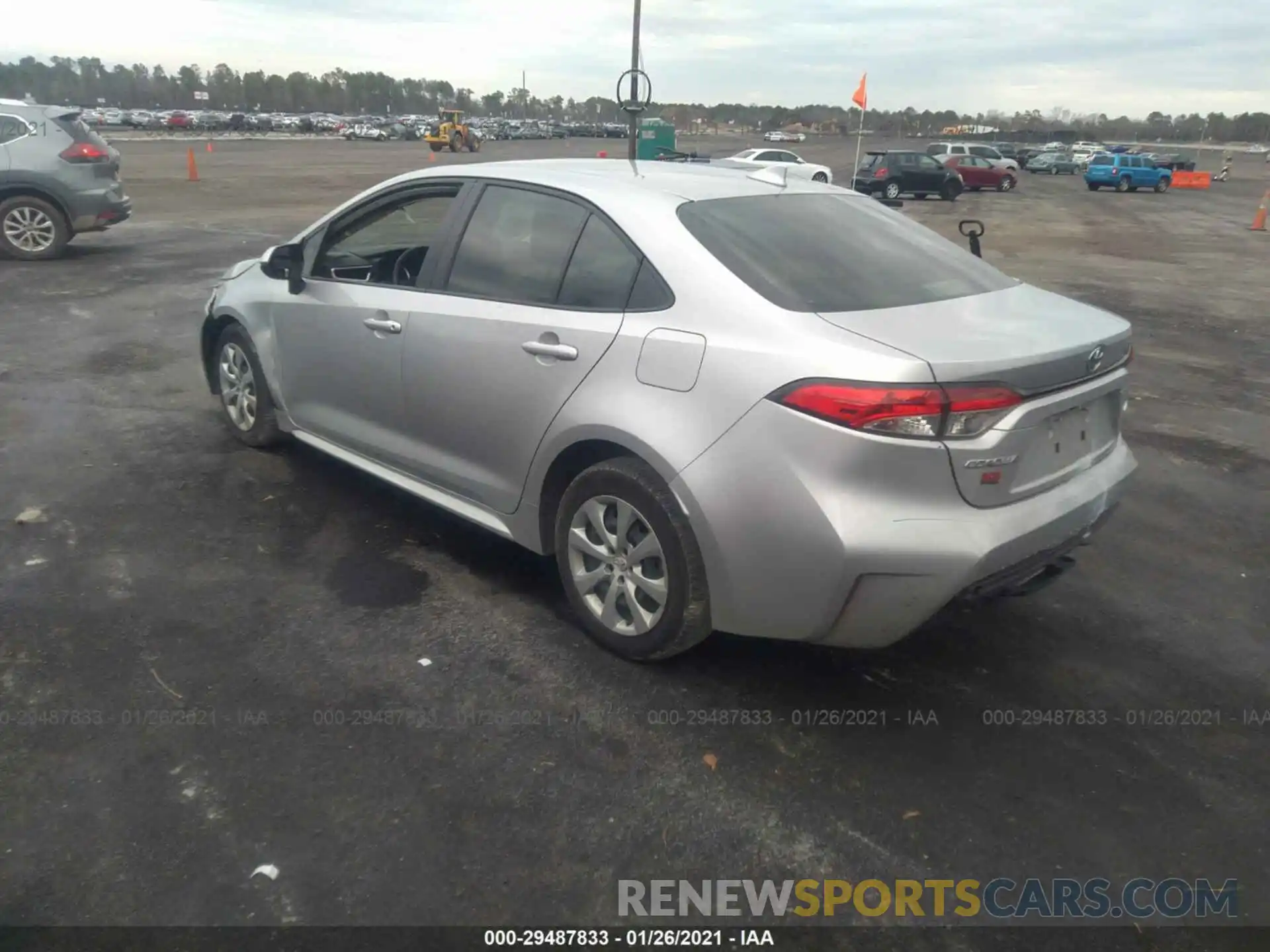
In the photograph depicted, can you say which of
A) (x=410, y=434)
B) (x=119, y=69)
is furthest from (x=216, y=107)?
(x=410, y=434)

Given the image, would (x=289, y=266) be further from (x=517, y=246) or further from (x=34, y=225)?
(x=34, y=225)

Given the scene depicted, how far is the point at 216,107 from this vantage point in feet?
459

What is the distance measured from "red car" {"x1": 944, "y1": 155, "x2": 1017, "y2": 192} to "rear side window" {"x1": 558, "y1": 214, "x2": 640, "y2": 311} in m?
35.1

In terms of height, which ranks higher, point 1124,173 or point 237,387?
point 237,387

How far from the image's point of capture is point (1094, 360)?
3223 millimetres

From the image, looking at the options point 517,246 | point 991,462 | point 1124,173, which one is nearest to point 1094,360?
point 991,462

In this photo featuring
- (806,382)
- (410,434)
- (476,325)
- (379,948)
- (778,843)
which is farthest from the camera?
(410,434)

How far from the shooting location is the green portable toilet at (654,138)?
2980 cm

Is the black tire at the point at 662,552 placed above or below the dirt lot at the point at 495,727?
above

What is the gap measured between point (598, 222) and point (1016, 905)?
2577 millimetres

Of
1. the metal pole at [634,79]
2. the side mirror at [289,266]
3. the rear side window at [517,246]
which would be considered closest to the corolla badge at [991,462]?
the rear side window at [517,246]

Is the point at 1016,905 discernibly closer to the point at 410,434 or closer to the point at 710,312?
the point at 710,312

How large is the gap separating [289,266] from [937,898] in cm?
402

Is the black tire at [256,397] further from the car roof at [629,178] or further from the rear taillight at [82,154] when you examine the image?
the rear taillight at [82,154]
